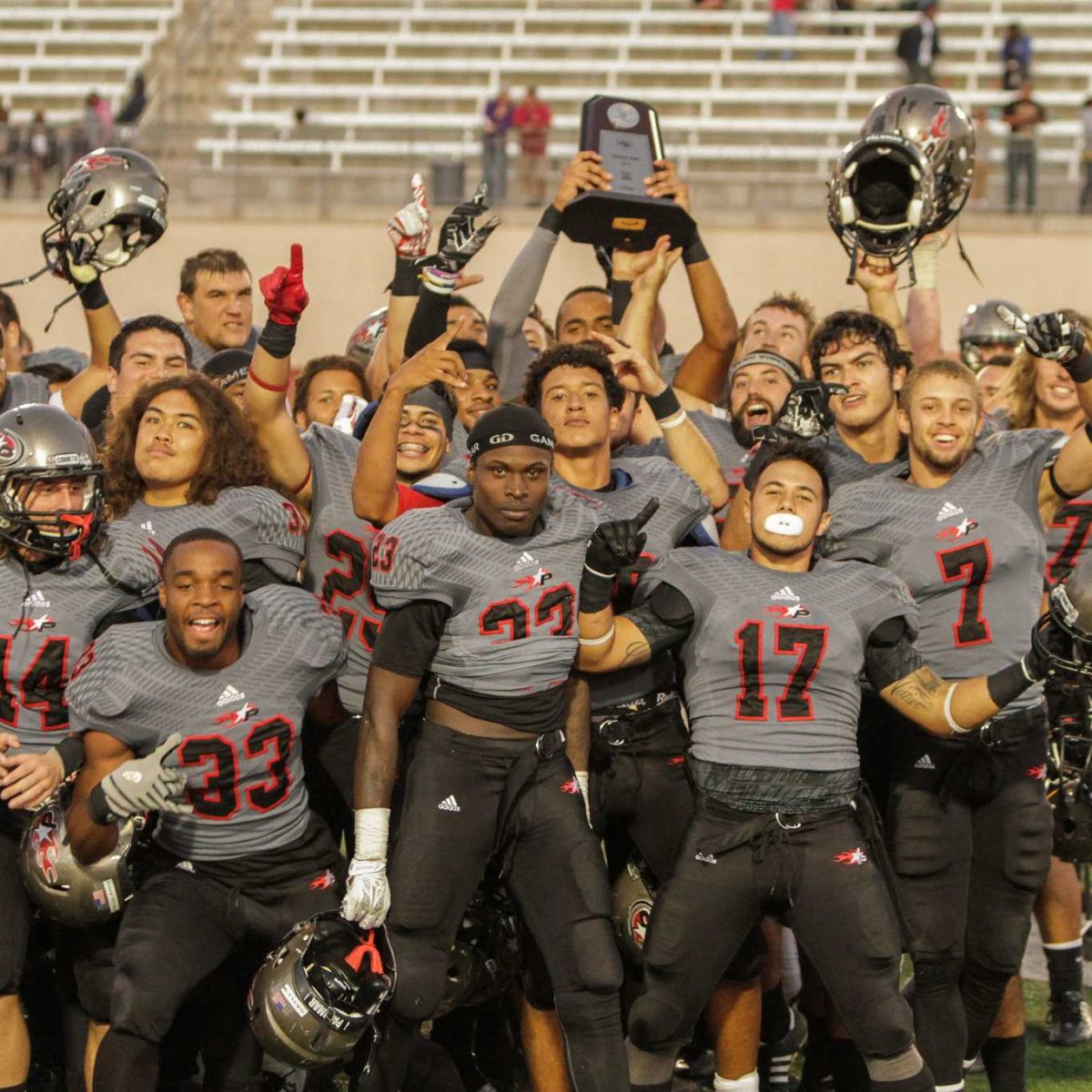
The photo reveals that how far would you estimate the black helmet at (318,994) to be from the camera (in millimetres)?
4238

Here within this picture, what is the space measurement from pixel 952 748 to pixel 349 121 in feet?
43.2

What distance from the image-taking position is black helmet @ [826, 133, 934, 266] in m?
5.49

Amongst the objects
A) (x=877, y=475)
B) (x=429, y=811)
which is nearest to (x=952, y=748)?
(x=877, y=475)

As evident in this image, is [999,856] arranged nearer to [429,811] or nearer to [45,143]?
[429,811]

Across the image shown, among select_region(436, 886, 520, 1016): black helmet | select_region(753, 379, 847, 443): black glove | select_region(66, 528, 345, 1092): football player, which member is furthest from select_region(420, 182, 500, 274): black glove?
select_region(436, 886, 520, 1016): black helmet

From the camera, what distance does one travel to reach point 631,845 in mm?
5004

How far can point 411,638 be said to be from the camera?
4477mm

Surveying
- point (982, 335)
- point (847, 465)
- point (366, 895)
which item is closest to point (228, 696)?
point (366, 895)

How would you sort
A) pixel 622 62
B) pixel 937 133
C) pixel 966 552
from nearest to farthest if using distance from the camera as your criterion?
1. pixel 966 552
2. pixel 937 133
3. pixel 622 62

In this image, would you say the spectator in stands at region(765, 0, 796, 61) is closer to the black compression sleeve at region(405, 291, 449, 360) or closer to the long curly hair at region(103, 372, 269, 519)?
the black compression sleeve at region(405, 291, 449, 360)

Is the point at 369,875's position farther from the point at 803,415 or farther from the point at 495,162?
the point at 495,162

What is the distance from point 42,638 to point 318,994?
1085mm

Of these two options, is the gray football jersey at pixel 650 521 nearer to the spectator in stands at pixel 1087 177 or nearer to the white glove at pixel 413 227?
the white glove at pixel 413 227

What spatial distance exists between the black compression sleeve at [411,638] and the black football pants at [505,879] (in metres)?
0.18
